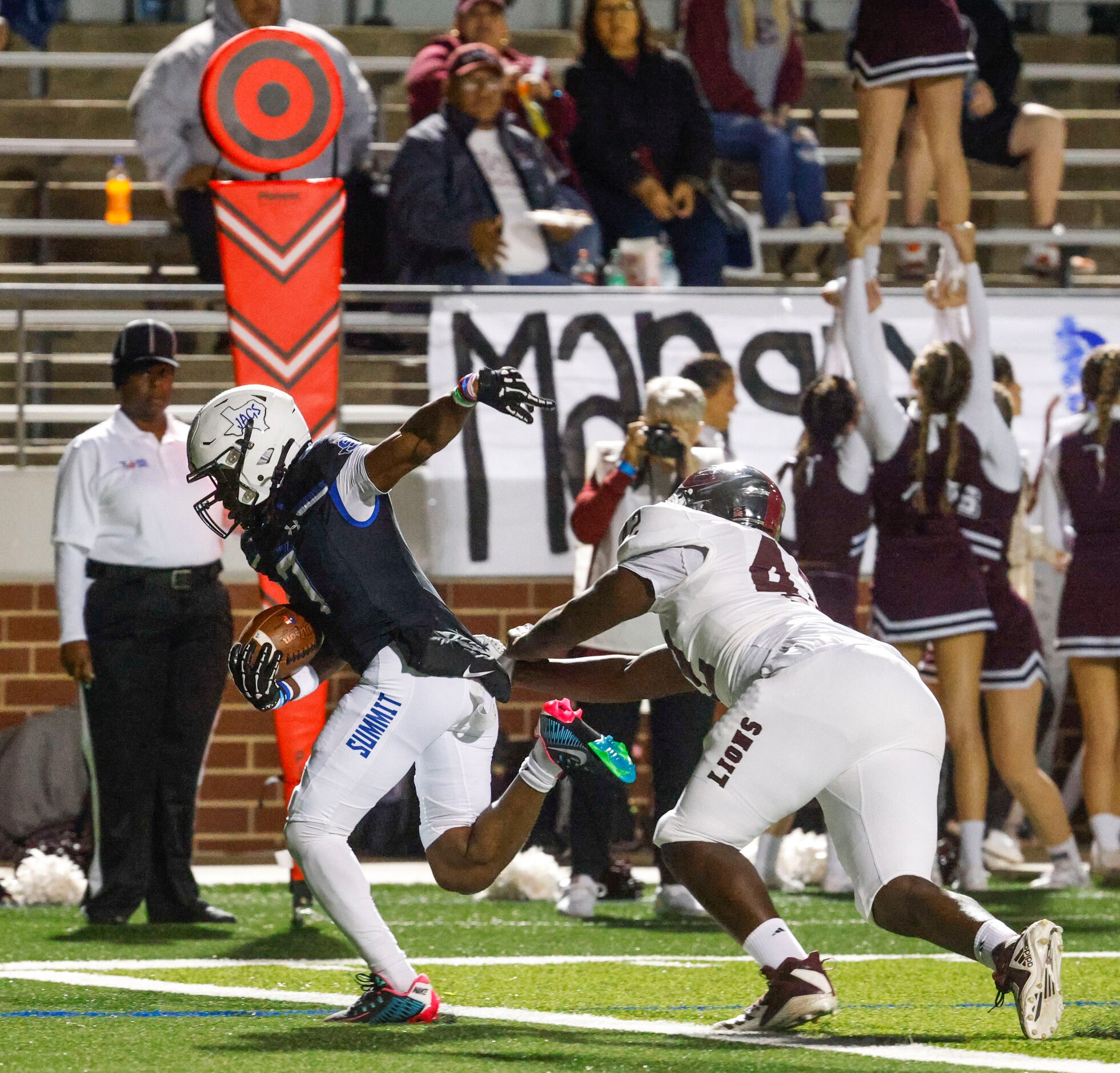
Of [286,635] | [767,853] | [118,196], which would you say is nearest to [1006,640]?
[767,853]

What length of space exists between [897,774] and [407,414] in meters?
5.59

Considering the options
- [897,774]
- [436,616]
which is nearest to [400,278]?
[436,616]

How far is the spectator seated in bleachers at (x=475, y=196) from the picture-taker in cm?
995

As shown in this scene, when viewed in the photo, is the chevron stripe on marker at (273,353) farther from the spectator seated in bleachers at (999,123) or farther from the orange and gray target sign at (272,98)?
the spectator seated in bleachers at (999,123)

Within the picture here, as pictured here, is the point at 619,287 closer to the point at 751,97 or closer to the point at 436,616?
the point at 751,97

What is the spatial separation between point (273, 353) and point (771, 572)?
2933 millimetres

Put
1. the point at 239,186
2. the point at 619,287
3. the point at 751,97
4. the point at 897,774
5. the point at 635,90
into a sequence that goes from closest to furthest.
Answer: the point at 897,774 < the point at 239,186 < the point at 619,287 < the point at 635,90 < the point at 751,97

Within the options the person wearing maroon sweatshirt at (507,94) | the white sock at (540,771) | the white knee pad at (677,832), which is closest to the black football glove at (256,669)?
the white sock at (540,771)

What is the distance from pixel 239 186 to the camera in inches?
301

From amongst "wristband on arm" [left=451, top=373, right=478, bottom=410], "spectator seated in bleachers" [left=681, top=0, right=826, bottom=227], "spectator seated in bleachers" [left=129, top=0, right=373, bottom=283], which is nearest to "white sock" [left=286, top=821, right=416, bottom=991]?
"wristband on arm" [left=451, top=373, right=478, bottom=410]

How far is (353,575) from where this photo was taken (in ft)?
17.6

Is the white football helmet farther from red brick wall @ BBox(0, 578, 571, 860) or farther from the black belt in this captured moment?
red brick wall @ BBox(0, 578, 571, 860)

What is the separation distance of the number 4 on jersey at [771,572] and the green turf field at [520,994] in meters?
1.11

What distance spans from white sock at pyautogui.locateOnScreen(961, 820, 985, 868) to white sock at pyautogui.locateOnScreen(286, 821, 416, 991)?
12.8ft
